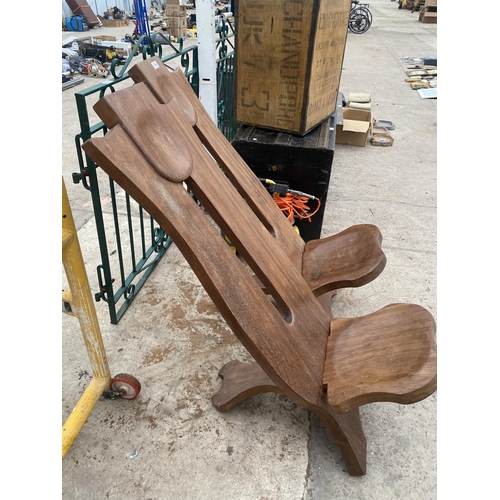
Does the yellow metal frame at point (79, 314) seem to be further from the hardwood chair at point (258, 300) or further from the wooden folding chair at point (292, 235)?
the wooden folding chair at point (292, 235)

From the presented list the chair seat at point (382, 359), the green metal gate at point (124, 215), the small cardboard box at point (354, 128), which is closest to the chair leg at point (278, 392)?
the chair seat at point (382, 359)

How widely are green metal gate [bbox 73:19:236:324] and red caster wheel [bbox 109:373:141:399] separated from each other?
442mm

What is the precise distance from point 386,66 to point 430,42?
4.66m

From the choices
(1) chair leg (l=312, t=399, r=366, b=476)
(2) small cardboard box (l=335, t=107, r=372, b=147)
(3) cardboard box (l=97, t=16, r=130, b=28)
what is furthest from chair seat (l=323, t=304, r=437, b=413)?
(3) cardboard box (l=97, t=16, r=130, b=28)

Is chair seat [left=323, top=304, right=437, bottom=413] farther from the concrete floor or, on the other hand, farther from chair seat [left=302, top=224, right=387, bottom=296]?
the concrete floor

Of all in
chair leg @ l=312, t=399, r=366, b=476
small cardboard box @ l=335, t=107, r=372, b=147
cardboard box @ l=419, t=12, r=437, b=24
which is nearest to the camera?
chair leg @ l=312, t=399, r=366, b=476

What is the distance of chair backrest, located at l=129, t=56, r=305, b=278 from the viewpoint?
1.60 metres

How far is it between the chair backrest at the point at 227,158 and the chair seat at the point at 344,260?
62 millimetres

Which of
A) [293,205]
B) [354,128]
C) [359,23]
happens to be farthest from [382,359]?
[359,23]

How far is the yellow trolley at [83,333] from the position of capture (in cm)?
117

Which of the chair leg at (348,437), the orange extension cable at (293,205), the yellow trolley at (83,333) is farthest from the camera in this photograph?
the orange extension cable at (293,205)

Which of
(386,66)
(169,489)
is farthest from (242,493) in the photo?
(386,66)

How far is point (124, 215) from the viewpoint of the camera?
291 centimetres

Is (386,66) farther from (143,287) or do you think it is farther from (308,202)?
(143,287)
